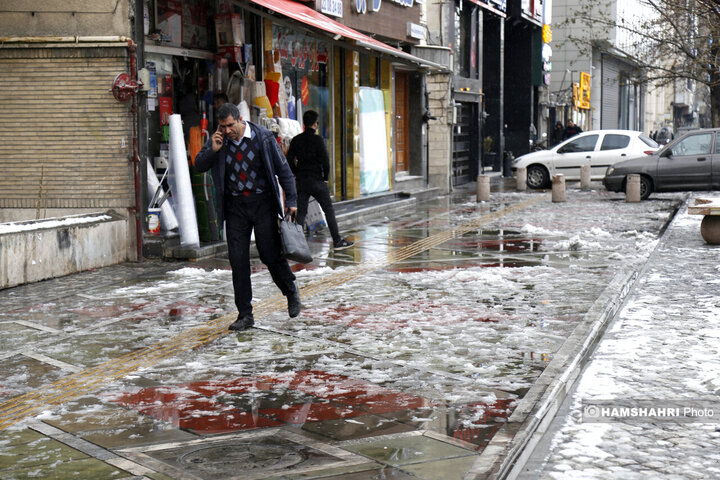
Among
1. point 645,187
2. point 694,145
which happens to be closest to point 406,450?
point 694,145

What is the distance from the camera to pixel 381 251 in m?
12.9

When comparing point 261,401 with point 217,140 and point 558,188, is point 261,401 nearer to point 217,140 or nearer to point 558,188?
point 217,140

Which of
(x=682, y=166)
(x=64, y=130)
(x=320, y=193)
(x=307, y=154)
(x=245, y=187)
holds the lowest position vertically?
(x=320, y=193)

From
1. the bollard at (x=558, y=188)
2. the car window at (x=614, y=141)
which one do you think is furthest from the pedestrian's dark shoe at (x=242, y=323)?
the car window at (x=614, y=141)

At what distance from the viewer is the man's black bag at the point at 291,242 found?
7609 millimetres

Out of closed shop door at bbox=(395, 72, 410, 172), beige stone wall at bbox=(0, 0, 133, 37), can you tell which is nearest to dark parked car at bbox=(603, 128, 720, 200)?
closed shop door at bbox=(395, 72, 410, 172)

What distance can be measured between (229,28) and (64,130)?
9.70ft

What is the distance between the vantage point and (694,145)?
20.8 m

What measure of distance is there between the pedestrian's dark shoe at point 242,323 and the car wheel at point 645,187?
1568cm

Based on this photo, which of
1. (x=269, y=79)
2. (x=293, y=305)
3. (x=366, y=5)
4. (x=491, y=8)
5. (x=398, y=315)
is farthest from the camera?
(x=491, y=8)

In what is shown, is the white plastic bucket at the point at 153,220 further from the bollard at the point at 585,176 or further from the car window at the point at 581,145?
the car window at the point at 581,145

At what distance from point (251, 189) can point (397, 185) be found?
1456 cm

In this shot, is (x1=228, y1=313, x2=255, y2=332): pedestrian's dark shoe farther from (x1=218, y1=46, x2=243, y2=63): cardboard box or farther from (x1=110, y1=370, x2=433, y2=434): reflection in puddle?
(x1=218, y1=46, x2=243, y2=63): cardboard box

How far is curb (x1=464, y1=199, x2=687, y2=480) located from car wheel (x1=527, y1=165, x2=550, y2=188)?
59.0 ft
